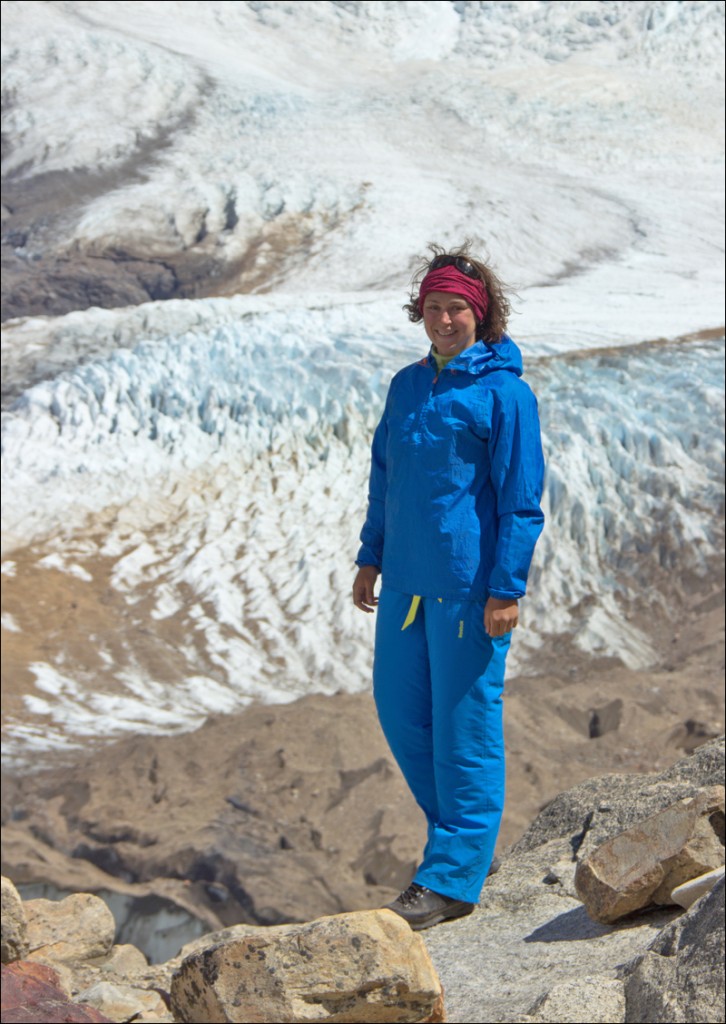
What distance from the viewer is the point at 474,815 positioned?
272cm

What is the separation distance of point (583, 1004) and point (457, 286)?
4.67ft

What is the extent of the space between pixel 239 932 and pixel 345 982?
100 cm

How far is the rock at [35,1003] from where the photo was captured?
2182 millimetres

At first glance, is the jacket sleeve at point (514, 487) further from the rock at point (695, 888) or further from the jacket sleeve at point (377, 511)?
the rock at point (695, 888)

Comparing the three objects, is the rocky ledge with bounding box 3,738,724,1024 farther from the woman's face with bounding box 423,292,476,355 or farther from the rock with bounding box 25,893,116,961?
the woman's face with bounding box 423,292,476,355

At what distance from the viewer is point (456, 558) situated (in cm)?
266

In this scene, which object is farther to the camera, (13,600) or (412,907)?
(13,600)

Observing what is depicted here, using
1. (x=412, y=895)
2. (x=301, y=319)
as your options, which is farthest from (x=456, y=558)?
(x=301, y=319)

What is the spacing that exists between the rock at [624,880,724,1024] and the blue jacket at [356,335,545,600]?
0.70 meters

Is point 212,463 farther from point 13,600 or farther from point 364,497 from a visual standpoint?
point 13,600

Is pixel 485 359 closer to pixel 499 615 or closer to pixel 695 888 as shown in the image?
pixel 499 615

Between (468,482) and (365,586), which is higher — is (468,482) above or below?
above

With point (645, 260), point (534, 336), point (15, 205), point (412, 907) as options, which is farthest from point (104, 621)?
point (15, 205)

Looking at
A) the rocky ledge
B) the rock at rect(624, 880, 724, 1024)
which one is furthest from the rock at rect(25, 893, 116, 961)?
the rock at rect(624, 880, 724, 1024)
